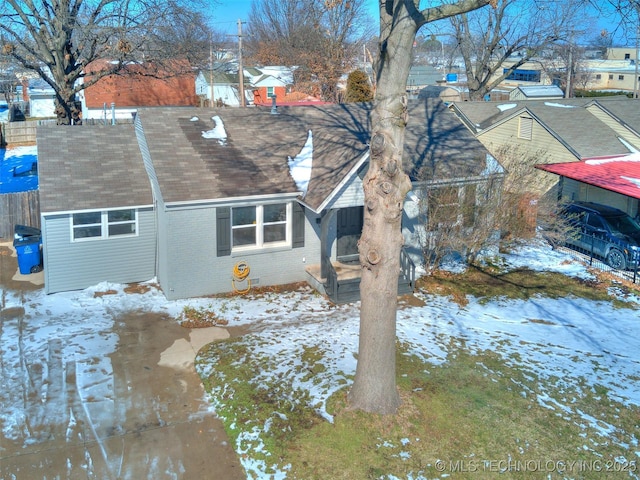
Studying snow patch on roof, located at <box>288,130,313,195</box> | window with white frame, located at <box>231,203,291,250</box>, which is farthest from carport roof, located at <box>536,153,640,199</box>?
window with white frame, located at <box>231,203,291,250</box>

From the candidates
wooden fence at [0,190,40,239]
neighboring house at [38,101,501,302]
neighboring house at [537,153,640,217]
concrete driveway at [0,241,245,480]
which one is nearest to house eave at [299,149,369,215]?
neighboring house at [38,101,501,302]

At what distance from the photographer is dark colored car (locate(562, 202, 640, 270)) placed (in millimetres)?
18016

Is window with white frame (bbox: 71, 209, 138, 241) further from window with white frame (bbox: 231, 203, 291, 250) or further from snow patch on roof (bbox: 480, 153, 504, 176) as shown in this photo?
snow patch on roof (bbox: 480, 153, 504, 176)

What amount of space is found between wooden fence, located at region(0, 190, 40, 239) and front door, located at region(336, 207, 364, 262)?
1057 centimetres

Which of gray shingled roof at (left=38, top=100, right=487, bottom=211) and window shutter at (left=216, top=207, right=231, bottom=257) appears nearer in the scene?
window shutter at (left=216, top=207, right=231, bottom=257)

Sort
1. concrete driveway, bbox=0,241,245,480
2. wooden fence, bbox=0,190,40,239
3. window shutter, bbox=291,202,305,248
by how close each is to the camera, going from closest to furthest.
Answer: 1. concrete driveway, bbox=0,241,245,480
2. window shutter, bbox=291,202,305,248
3. wooden fence, bbox=0,190,40,239

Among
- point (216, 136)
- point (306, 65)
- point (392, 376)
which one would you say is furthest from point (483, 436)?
point (306, 65)

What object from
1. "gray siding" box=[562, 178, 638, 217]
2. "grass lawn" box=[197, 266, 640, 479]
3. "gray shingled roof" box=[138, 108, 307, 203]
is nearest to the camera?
"grass lawn" box=[197, 266, 640, 479]

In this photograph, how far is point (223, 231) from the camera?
14.9 meters

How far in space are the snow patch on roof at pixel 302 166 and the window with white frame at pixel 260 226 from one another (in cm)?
72

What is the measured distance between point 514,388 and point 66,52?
23.0 meters

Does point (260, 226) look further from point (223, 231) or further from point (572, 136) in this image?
point (572, 136)

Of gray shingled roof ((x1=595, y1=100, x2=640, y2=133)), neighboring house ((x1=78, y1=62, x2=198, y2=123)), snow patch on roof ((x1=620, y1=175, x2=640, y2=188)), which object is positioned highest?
neighboring house ((x1=78, y1=62, x2=198, y2=123))

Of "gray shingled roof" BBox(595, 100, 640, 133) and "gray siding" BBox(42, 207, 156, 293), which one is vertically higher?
"gray shingled roof" BBox(595, 100, 640, 133)
